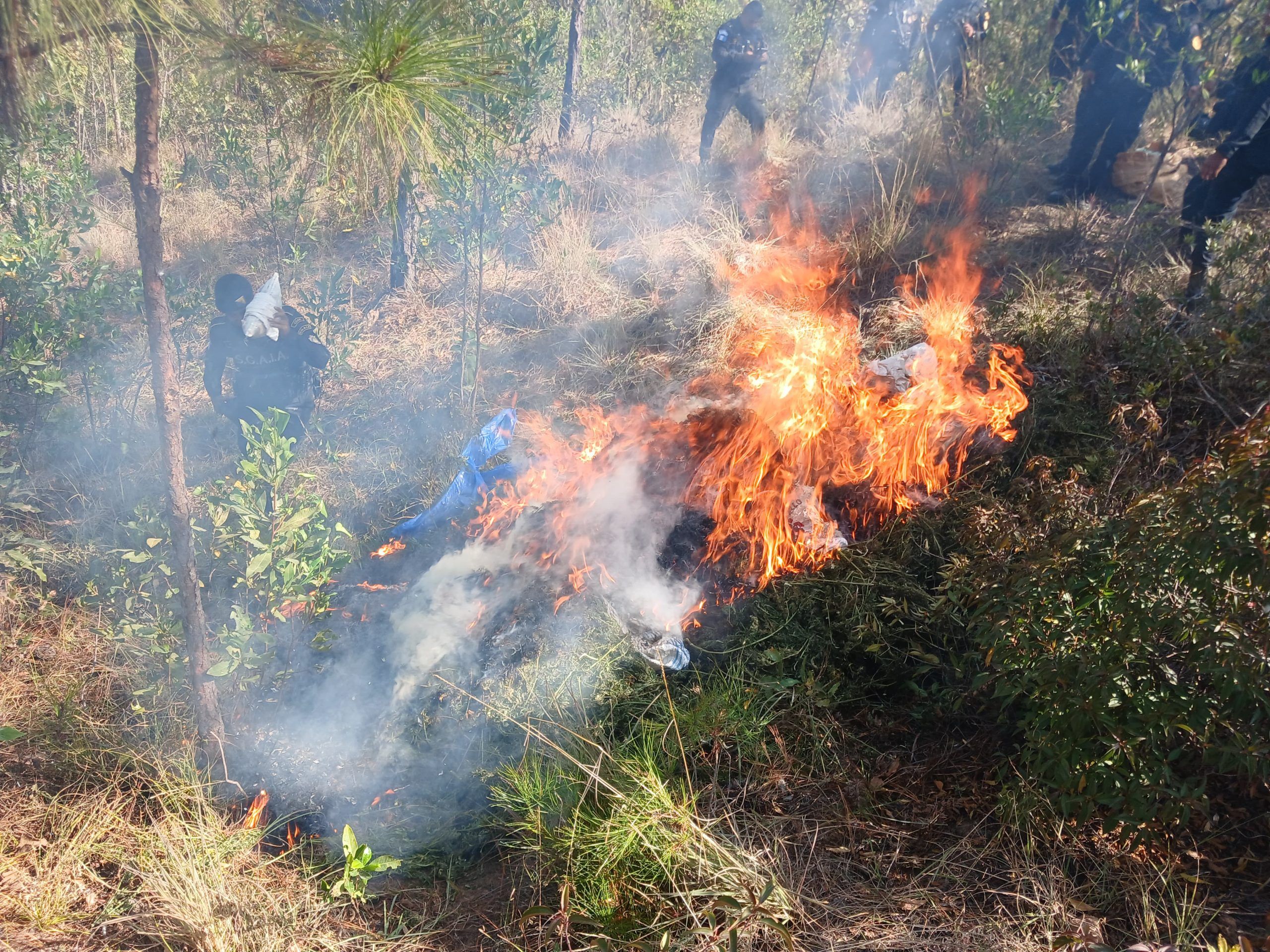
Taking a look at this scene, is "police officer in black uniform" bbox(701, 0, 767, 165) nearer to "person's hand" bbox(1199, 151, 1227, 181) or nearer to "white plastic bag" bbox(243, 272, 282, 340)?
"person's hand" bbox(1199, 151, 1227, 181)

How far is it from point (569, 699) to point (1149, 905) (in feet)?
8.11

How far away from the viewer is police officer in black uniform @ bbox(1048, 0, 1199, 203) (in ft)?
19.9

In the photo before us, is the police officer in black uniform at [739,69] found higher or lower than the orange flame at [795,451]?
higher

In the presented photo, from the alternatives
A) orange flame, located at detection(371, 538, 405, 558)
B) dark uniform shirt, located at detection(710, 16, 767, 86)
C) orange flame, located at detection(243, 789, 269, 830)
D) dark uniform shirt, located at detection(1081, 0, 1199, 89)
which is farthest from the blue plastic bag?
dark uniform shirt, located at detection(1081, 0, 1199, 89)

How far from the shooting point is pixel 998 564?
3404 mm

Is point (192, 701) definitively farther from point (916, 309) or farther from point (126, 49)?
point (916, 309)

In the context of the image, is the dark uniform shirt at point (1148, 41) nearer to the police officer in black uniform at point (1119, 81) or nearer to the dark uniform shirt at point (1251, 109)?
the police officer in black uniform at point (1119, 81)

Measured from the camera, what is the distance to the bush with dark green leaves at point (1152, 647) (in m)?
2.17

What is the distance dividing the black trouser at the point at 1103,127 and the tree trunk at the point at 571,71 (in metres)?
5.75

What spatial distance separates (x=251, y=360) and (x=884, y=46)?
328 inches

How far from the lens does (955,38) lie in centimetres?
809

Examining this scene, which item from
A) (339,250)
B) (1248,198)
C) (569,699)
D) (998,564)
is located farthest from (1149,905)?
(339,250)

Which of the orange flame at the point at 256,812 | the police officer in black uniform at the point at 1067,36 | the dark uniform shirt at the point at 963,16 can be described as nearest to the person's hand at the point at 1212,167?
the police officer in black uniform at the point at 1067,36

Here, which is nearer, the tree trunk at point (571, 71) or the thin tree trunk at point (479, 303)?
the thin tree trunk at point (479, 303)
